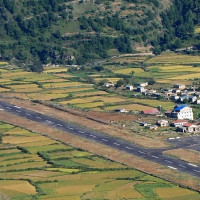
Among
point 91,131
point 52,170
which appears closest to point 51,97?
point 91,131

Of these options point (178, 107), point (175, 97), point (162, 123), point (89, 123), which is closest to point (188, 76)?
point (175, 97)

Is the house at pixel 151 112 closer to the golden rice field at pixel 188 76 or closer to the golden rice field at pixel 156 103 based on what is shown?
the golden rice field at pixel 156 103

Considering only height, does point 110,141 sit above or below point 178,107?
below

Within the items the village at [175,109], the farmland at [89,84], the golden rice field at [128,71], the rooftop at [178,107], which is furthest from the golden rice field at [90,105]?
the golden rice field at [128,71]

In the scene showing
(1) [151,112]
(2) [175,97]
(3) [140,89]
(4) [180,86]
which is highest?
(4) [180,86]

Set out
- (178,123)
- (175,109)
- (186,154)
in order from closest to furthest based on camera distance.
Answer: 1. (186,154)
2. (178,123)
3. (175,109)

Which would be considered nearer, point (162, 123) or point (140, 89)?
point (162, 123)

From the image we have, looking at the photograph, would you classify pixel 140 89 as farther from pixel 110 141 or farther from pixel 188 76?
pixel 110 141

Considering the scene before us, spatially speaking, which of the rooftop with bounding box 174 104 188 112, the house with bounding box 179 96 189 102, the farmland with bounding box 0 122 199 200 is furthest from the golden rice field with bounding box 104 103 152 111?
the farmland with bounding box 0 122 199 200
